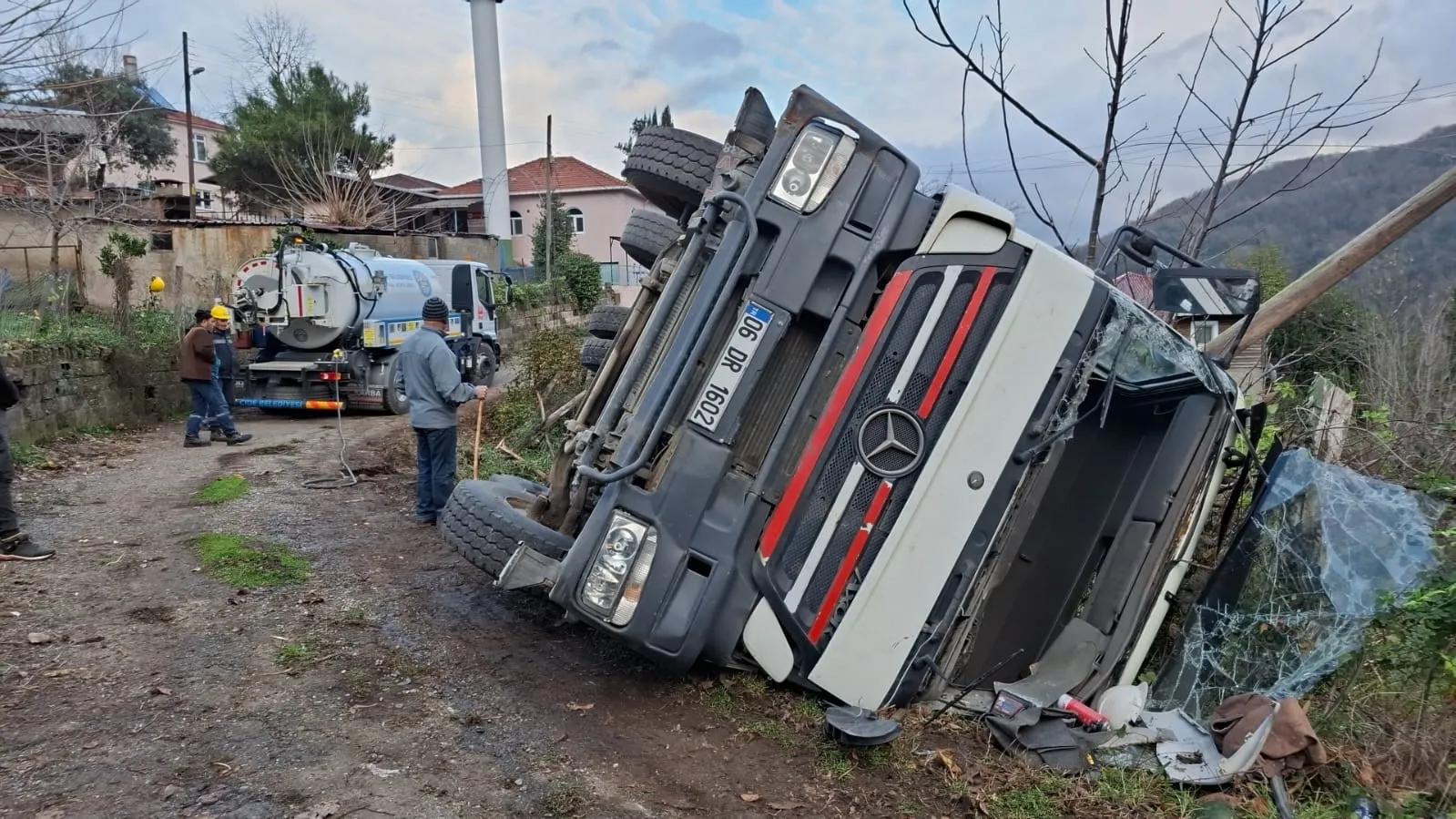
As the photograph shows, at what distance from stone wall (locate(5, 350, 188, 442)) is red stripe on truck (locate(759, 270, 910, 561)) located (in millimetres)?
7883

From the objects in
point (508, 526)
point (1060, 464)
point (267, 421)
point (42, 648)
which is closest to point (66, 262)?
point (267, 421)

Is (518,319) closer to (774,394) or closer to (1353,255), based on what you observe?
(1353,255)

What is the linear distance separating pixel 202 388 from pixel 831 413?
8.76 metres

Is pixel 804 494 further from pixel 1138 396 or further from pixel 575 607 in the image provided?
pixel 1138 396

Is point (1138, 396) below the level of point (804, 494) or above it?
above

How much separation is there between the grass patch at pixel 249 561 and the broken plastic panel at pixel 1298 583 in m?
4.33

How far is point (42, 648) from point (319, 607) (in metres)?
1.09

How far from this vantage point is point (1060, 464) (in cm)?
477

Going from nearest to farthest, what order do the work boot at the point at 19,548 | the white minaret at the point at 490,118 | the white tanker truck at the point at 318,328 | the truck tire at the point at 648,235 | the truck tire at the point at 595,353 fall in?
1. the truck tire at the point at 648,235
2. the truck tire at the point at 595,353
3. the work boot at the point at 19,548
4. the white tanker truck at the point at 318,328
5. the white minaret at the point at 490,118

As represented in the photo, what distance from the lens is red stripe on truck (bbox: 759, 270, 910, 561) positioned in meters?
3.26

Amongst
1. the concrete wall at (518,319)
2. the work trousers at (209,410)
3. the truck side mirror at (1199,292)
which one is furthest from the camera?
the concrete wall at (518,319)

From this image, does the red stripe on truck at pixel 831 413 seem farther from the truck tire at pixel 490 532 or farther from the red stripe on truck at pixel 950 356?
the truck tire at pixel 490 532

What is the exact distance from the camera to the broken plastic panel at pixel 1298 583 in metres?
3.48

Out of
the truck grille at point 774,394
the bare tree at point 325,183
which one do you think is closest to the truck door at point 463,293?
the truck grille at point 774,394
